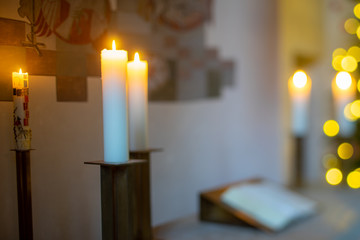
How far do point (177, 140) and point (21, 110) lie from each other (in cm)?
70

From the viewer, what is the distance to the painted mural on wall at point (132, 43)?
1.86 feet

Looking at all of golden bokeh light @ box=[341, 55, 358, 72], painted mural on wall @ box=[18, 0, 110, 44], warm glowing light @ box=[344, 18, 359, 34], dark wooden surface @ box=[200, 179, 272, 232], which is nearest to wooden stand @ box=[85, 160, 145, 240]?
painted mural on wall @ box=[18, 0, 110, 44]

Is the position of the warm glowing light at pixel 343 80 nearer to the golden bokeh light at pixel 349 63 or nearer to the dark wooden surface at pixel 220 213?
the golden bokeh light at pixel 349 63

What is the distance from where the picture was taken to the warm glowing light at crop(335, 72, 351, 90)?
204 centimetres

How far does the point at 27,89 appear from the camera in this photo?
55cm

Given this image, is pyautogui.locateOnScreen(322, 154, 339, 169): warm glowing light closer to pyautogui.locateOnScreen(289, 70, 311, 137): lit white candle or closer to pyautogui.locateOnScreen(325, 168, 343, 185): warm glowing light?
pyautogui.locateOnScreen(325, 168, 343, 185): warm glowing light

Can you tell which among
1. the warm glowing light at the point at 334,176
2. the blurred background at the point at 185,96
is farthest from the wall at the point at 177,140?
the warm glowing light at the point at 334,176

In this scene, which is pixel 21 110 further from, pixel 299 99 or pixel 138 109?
pixel 299 99

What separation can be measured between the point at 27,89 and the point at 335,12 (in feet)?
7.31

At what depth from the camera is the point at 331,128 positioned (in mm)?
2215

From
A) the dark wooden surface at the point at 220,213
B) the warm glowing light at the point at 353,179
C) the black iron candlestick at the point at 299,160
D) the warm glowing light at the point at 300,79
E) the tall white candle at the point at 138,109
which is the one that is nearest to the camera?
the tall white candle at the point at 138,109

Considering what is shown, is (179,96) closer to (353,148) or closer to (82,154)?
(82,154)

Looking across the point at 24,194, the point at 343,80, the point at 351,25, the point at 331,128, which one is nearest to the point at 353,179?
the point at 331,128

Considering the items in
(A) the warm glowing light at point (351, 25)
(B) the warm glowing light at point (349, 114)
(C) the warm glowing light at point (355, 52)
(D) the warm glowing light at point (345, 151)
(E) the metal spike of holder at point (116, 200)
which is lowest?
(D) the warm glowing light at point (345, 151)
